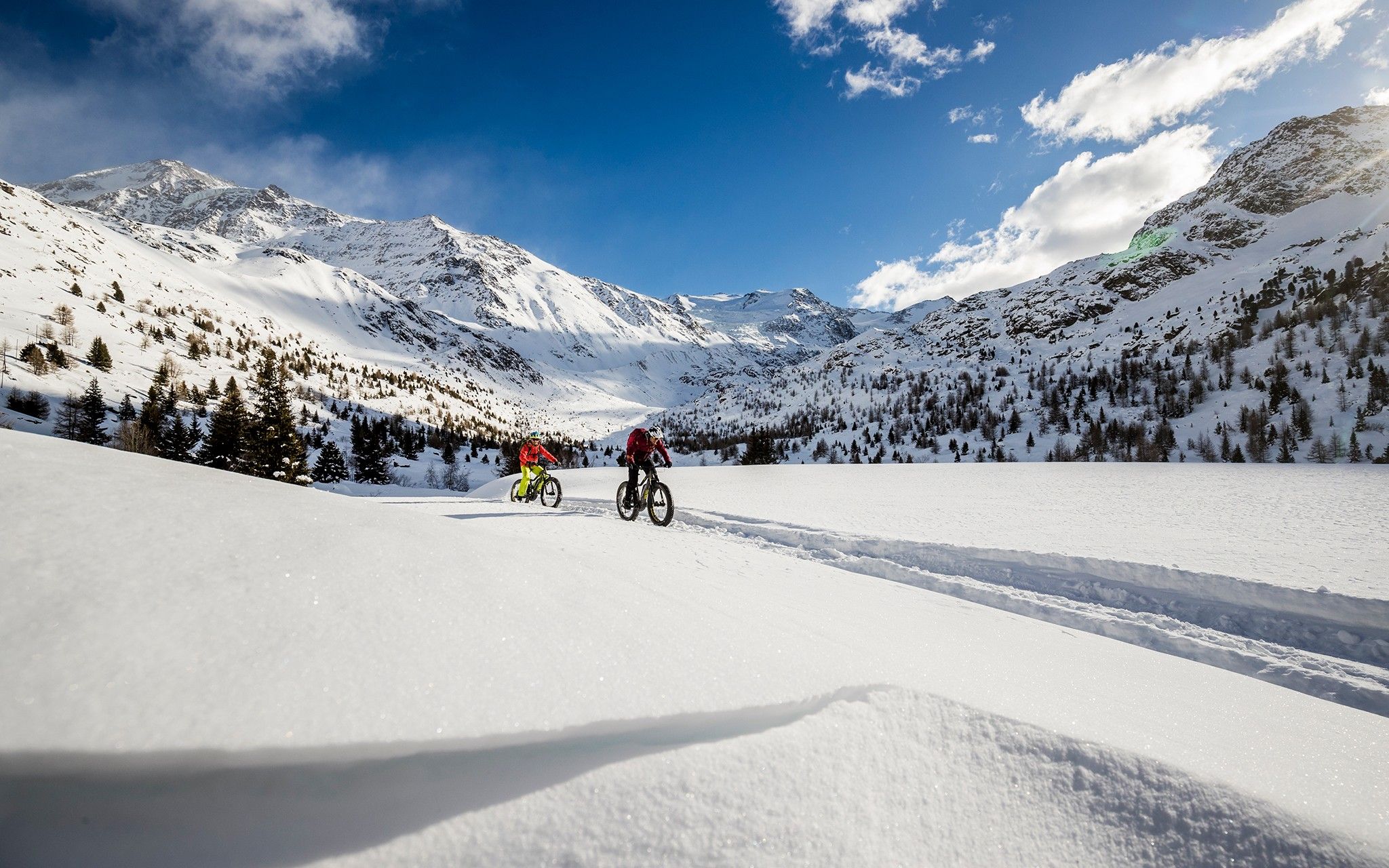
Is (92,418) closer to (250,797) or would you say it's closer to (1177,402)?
(250,797)

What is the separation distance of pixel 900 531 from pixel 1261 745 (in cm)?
742

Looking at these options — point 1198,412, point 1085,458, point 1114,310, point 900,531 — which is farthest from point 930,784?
point 1114,310

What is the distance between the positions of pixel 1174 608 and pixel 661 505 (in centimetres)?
916

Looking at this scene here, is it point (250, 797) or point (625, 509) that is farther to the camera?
point (625, 509)

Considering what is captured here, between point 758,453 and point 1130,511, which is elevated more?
point 758,453

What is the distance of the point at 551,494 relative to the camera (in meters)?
16.1

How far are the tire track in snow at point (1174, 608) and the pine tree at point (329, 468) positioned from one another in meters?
55.7

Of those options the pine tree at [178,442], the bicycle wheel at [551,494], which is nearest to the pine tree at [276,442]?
the pine tree at [178,442]

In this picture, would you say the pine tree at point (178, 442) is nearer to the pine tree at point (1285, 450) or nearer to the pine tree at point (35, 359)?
the pine tree at point (35, 359)

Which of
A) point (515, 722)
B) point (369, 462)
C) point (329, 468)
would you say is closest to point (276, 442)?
point (329, 468)

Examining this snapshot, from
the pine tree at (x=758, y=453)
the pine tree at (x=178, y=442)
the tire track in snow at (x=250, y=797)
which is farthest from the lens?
the pine tree at (x=758, y=453)

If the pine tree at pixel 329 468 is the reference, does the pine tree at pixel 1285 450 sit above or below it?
above

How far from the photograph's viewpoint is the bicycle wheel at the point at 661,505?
1189 cm

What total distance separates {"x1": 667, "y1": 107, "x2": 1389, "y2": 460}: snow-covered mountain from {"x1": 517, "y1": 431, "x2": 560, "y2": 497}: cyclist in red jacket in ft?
219
